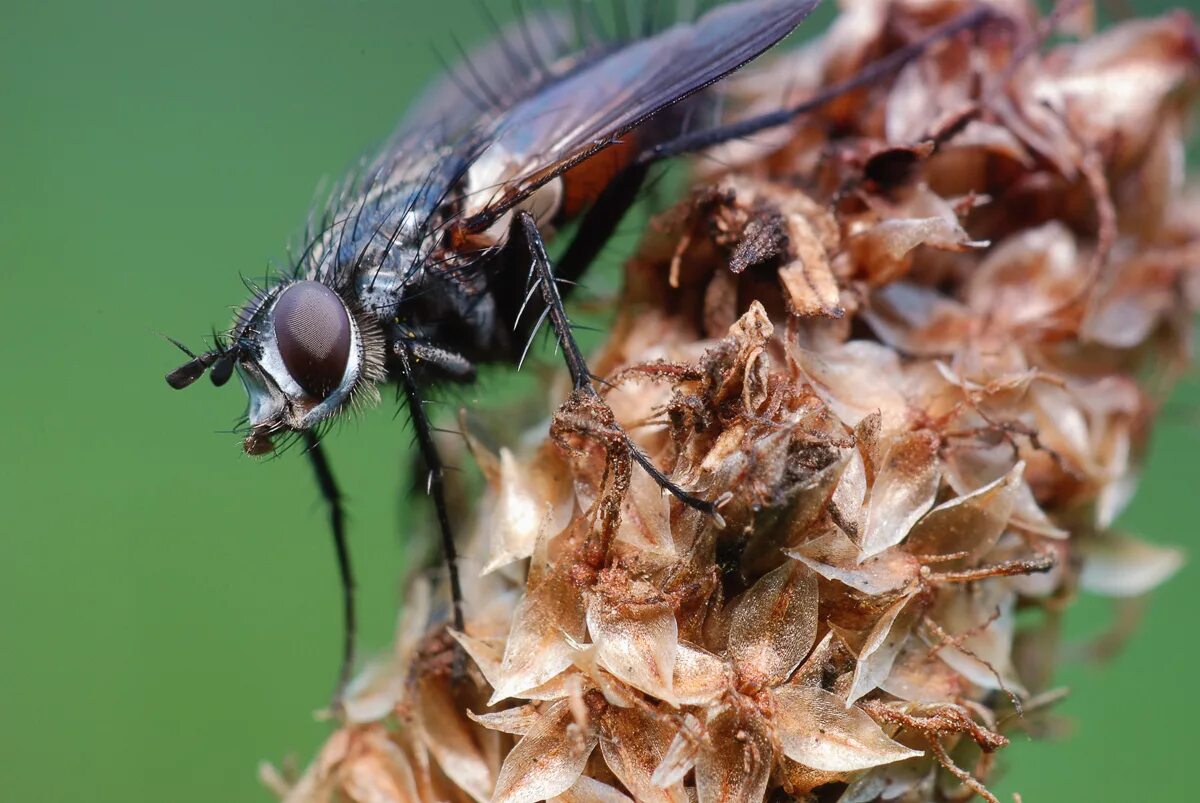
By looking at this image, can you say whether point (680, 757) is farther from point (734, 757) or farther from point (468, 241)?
point (468, 241)

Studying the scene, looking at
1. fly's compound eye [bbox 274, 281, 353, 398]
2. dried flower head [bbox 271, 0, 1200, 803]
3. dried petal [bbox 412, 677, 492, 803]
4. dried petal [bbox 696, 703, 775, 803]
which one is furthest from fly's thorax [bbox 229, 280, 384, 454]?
dried petal [bbox 696, 703, 775, 803]

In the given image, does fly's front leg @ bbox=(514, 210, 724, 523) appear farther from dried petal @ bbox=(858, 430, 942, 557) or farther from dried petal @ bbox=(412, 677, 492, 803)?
dried petal @ bbox=(412, 677, 492, 803)

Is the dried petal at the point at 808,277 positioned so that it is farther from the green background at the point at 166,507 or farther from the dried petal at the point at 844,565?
the green background at the point at 166,507

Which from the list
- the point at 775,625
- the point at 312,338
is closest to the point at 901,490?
the point at 775,625

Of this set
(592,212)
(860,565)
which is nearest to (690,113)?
(592,212)

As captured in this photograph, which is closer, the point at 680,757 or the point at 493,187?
the point at 680,757

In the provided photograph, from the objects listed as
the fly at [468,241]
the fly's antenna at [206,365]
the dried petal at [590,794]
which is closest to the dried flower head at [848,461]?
the dried petal at [590,794]

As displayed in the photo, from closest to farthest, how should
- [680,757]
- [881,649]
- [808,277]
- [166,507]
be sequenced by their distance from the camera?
[680,757] < [881,649] < [808,277] < [166,507]
